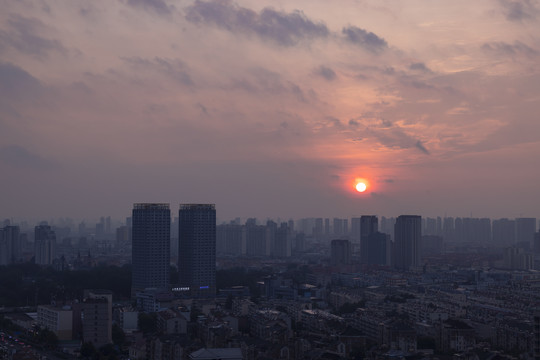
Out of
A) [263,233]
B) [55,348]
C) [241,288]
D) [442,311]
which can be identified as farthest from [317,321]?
[263,233]

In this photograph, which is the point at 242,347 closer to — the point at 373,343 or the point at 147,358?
the point at 147,358

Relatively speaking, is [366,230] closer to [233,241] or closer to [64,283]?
[233,241]

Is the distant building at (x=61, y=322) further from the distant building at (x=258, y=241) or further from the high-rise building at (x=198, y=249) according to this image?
the distant building at (x=258, y=241)

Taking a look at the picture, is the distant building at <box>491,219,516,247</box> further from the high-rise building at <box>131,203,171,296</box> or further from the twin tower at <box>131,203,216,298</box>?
the high-rise building at <box>131,203,171,296</box>

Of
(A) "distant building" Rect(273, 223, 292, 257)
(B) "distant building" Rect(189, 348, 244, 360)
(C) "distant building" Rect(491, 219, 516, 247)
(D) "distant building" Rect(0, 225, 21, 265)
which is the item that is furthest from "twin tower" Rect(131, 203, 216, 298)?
(C) "distant building" Rect(491, 219, 516, 247)

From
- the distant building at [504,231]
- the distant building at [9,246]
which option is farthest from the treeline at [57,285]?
the distant building at [504,231]

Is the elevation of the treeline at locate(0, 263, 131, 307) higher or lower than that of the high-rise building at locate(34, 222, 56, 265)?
lower

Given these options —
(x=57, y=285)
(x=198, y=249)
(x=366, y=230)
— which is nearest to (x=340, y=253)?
(x=366, y=230)
